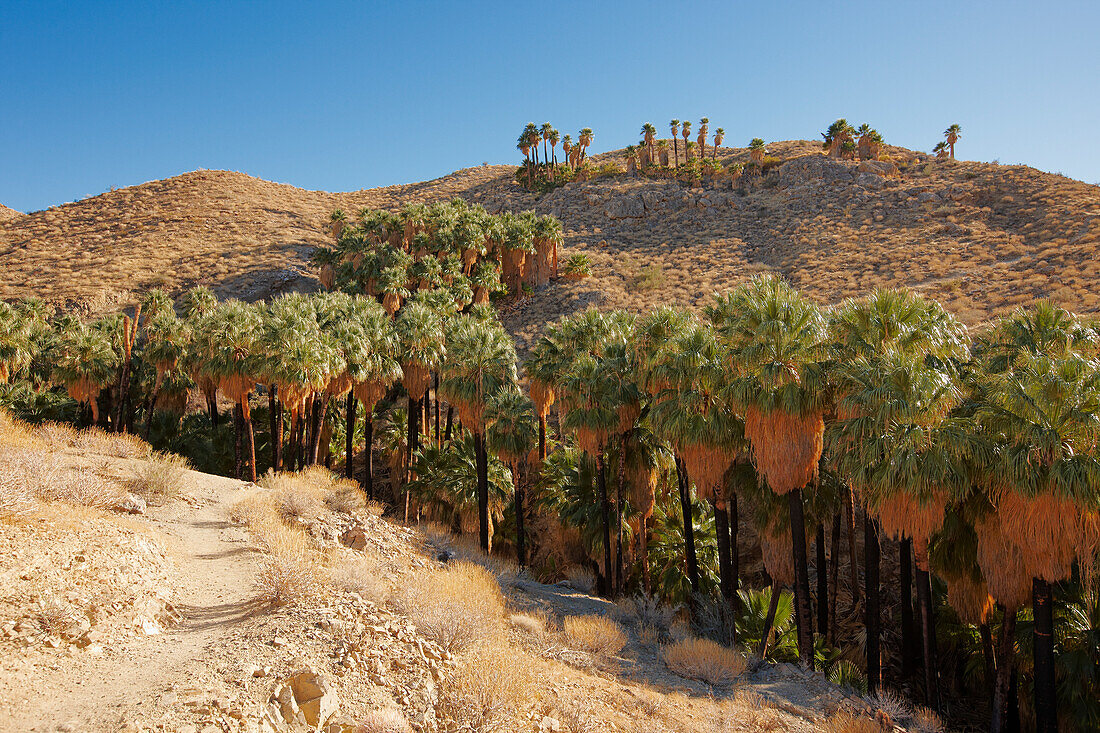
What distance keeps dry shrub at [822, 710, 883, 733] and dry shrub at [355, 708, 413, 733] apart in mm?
8353

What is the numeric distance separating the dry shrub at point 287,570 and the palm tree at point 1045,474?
14622mm

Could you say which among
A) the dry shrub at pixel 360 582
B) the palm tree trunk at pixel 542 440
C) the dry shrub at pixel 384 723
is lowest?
the dry shrub at pixel 384 723

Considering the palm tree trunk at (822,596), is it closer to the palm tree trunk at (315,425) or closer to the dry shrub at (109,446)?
the palm tree trunk at (315,425)

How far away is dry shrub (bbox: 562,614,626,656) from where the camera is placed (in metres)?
14.4

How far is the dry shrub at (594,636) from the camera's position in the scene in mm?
14383

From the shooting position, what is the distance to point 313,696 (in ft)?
28.7

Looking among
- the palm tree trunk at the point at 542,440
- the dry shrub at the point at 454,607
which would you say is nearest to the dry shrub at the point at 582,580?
the palm tree trunk at the point at 542,440

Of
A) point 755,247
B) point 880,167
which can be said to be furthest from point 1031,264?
point 880,167

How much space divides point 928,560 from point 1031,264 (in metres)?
35.7

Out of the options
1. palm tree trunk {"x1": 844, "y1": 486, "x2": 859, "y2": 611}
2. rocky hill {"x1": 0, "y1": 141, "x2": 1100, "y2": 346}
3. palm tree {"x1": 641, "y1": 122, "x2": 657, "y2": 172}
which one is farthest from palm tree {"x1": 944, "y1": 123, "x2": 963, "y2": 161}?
palm tree trunk {"x1": 844, "y1": 486, "x2": 859, "y2": 611}

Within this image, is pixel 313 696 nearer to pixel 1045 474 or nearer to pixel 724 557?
pixel 1045 474

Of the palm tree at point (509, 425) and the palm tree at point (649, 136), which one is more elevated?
the palm tree at point (649, 136)

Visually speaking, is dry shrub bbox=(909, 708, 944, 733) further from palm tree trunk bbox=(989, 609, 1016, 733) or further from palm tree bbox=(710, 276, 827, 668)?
palm tree bbox=(710, 276, 827, 668)

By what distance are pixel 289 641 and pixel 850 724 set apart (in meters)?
10.8
